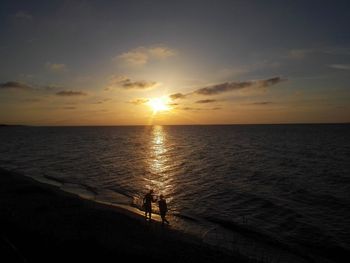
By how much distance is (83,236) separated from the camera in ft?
54.0

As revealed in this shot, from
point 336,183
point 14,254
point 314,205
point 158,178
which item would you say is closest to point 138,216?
point 14,254

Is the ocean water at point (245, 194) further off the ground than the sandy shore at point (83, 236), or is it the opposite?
the sandy shore at point (83, 236)

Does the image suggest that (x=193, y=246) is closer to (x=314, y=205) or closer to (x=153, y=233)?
(x=153, y=233)

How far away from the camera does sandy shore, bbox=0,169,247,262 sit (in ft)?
45.4

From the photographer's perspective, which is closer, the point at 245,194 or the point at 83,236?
the point at 83,236

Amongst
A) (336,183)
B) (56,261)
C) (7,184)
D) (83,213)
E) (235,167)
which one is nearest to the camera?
(56,261)

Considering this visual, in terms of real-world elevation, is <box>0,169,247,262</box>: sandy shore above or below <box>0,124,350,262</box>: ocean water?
above

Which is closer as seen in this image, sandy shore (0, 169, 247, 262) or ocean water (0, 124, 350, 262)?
sandy shore (0, 169, 247, 262)

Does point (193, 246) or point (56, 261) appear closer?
point (56, 261)

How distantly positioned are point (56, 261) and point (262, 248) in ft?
40.9

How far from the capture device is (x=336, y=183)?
37.3 m

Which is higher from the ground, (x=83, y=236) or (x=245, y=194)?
(x=83, y=236)

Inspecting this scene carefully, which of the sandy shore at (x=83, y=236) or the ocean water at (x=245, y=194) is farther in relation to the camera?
the ocean water at (x=245, y=194)

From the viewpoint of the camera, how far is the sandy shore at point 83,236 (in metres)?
13.9
